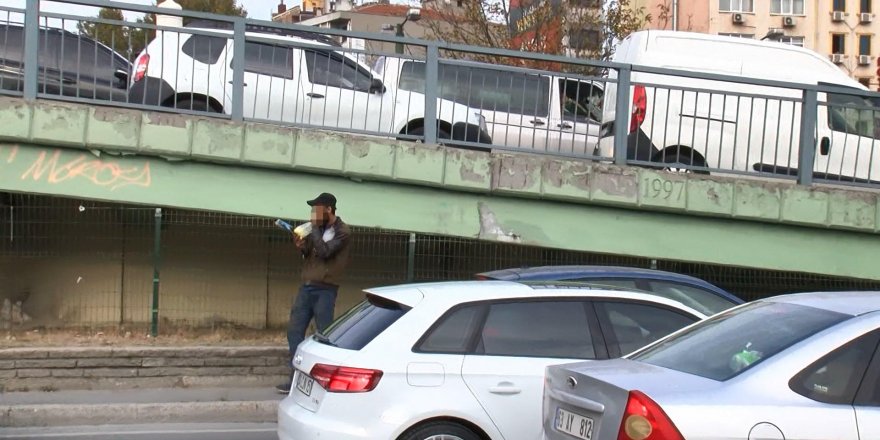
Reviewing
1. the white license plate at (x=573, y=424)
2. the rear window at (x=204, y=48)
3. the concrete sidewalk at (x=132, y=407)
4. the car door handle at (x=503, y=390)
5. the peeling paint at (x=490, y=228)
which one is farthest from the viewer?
the rear window at (x=204, y=48)

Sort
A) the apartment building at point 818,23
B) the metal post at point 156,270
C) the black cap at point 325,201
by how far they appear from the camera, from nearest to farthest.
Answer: the black cap at point 325,201, the metal post at point 156,270, the apartment building at point 818,23

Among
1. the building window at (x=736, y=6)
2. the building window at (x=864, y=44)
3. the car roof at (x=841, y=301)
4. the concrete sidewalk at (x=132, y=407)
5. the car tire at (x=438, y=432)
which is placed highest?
the building window at (x=736, y=6)

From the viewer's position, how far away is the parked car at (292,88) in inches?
371

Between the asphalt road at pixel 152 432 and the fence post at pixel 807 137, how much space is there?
5.93m

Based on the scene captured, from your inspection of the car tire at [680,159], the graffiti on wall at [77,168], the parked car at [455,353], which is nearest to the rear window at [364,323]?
the parked car at [455,353]

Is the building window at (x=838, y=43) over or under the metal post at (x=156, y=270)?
over

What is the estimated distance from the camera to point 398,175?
30.0 feet

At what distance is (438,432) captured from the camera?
5434 millimetres

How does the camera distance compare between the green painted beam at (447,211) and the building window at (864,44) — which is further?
the building window at (864,44)

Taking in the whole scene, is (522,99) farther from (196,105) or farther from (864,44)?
(864,44)

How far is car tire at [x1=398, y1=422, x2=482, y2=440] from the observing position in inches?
213

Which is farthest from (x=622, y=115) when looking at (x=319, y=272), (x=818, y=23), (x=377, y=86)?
(x=818, y=23)

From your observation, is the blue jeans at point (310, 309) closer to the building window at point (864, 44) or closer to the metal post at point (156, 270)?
the metal post at point (156, 270)

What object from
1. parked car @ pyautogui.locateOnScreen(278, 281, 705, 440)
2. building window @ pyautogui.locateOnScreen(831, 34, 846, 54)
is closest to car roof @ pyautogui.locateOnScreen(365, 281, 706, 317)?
parked car @ pyautogui.locateOnScreen(278, 281, 705, 440)
